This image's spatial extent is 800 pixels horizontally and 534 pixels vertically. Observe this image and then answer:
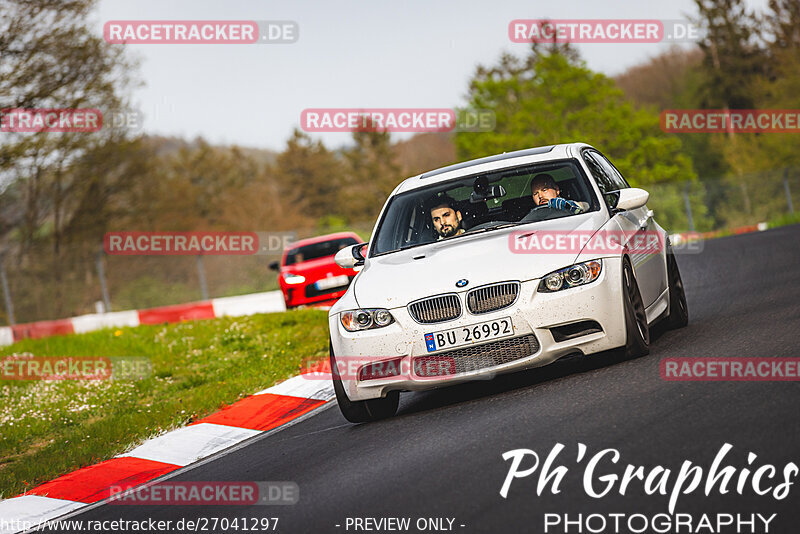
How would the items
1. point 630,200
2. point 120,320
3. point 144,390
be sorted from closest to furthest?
1. point 630,200
2. point 144,390
3. point 120,320

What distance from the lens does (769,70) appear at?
7275cm

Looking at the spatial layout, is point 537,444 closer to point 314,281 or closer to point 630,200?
point 630,200

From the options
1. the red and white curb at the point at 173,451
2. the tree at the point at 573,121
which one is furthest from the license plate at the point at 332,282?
the tree at the point at 573,121

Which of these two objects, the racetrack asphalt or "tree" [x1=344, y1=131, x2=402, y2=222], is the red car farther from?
"tree" [x1=344, y1=131, x2=402, y2=222]

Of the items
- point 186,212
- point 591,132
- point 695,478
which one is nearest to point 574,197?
point 695,478

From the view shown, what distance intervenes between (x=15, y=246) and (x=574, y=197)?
34.0m

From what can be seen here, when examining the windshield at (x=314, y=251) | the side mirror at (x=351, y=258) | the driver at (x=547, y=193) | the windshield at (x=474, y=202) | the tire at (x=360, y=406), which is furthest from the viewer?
the windshield at (x=314, y=251)

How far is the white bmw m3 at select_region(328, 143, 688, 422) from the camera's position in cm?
631

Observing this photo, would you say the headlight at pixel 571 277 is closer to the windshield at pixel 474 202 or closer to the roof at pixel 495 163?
the windshield at pixel 474 202

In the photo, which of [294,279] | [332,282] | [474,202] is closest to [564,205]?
[474,202]

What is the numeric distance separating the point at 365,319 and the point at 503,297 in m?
0.97

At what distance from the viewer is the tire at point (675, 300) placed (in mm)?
8422

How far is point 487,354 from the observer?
6.33 m

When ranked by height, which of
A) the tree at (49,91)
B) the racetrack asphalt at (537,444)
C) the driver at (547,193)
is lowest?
the racetrack asphalt at (537,444)
